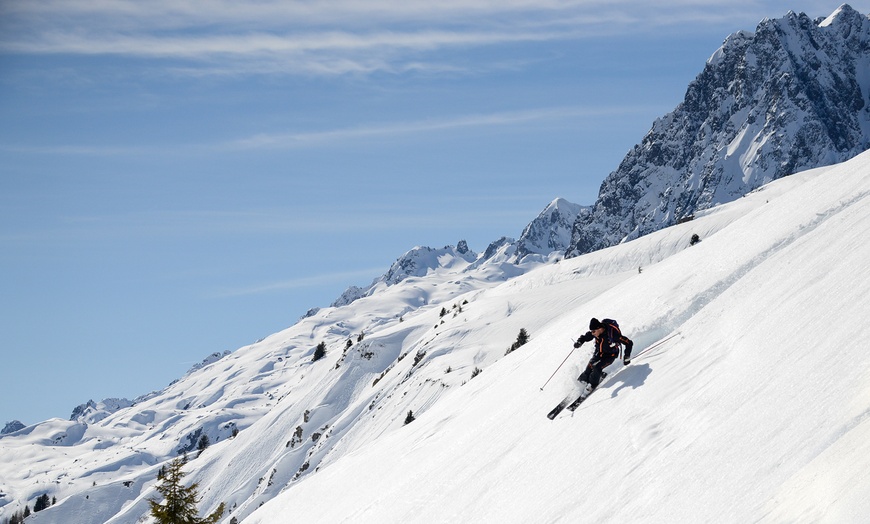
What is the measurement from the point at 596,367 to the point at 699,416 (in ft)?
14.3

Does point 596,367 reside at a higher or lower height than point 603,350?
lower

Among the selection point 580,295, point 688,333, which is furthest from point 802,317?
point 580,295

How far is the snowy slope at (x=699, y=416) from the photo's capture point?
10547 millimetres

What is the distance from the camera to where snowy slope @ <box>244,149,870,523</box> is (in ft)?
34.6

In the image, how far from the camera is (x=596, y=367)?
1745 cm

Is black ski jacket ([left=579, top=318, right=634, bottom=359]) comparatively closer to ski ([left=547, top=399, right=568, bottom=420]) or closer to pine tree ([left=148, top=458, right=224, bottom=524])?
ski ([left=547, top=399, right=568, bottom=420])

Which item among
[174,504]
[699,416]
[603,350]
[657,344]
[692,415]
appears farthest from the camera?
[174,504]

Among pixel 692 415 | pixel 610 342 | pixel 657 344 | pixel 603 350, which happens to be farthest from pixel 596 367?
pixel 692 415

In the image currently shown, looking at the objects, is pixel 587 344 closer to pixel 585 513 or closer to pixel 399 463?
pixel 399 463

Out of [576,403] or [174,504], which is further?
[174,504]

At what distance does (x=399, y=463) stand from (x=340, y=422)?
3633 centimetres

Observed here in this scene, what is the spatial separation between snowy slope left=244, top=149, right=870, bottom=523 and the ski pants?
1.10 ft

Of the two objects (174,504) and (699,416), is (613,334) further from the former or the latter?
(174,504)

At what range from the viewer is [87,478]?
588ft
